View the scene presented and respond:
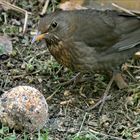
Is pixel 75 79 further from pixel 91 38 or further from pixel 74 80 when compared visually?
pixel 91 38

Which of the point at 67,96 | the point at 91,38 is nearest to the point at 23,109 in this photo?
the point at 67,96

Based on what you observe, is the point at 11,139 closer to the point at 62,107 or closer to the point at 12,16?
Result: the point at 62,107

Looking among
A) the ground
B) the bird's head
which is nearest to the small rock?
the ground

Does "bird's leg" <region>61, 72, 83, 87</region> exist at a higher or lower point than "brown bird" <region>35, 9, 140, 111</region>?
lower

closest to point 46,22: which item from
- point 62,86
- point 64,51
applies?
point 64,51

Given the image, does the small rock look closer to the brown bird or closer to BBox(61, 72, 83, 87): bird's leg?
the brown bird
